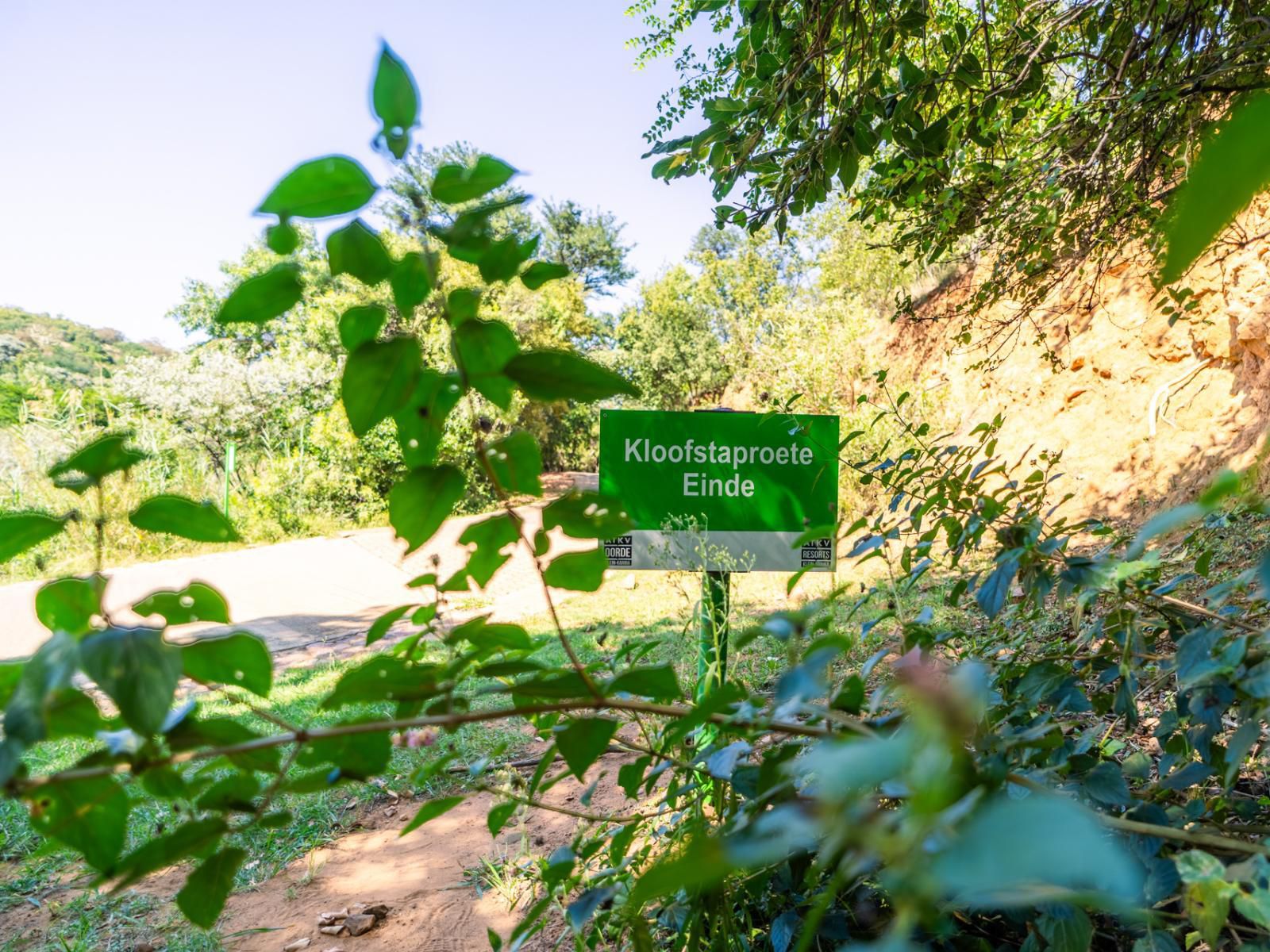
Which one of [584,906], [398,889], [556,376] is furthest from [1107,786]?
[398,889]

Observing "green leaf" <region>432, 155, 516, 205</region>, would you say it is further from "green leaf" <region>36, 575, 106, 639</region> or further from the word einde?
the word einde

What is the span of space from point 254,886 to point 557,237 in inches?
938

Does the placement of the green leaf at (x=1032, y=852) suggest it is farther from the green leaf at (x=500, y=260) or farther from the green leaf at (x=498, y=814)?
the green leaf at (x=498, y=814)

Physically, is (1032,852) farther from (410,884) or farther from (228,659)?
(410,884)

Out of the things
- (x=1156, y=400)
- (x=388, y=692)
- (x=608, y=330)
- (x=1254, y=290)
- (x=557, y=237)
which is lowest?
Answer: (x=388, y=692)

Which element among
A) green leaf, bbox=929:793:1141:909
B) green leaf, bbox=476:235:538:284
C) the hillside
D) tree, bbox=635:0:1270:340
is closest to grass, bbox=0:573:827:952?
green leaf, bbox=476:235:538:284

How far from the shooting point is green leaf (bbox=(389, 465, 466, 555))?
554 mm

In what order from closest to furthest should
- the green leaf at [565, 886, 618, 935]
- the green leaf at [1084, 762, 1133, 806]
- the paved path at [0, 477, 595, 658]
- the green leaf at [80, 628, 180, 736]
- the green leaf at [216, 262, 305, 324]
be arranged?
1. the green leaf at [80, 628, 180, 736]
2. the green leaf at [216, 262, 305, 324]
3. the green leaf at [1084, 762, 1133, 806]
4. the green leaf at [565, 886, 618, 935]
5. the paved path at [0, 477, 595, 658]

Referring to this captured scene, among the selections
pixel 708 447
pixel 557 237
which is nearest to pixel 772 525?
pixel 708 447

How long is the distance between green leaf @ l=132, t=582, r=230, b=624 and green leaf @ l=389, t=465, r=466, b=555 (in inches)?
4.9

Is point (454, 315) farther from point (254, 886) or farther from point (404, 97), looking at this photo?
point (254, 886)

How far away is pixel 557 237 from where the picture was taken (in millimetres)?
24188

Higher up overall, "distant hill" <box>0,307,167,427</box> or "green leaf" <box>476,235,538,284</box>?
"distant hill" <box>0,307,167,427</box>

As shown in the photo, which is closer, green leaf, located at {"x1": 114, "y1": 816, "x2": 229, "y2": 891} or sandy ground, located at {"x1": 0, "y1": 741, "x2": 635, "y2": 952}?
green leaf, located at {"x1": 114, "y1": 816, "x2": 229, "y2": 891}
